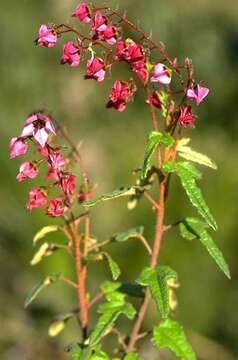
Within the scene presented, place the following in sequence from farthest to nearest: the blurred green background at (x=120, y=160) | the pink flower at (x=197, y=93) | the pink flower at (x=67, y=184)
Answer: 1. the blurred green background at (x=120, y=160)
2. the pink flower at (x=67, y=184)
3. the pink flower at (x=197, y=93)

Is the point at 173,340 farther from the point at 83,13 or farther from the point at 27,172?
the point at 83,13

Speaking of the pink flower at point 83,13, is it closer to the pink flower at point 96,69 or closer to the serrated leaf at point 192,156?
the pink flower at point 96,69

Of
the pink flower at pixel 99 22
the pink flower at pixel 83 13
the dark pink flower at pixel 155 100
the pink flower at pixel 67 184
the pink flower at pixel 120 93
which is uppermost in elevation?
the pink flower at pixel 83 13

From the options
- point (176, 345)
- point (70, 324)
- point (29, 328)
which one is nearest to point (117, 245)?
point (70, 324)

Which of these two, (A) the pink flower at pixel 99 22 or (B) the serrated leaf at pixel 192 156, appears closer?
(A) the pink flower at pixel 99 22

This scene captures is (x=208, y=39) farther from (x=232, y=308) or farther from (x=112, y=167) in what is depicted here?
(x=232, y=308)

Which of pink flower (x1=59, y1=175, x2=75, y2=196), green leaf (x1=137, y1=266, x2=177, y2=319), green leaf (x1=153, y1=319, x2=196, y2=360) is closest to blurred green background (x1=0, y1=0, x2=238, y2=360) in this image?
green leaf (x1=153, y1=319, x2=196, y2=360)

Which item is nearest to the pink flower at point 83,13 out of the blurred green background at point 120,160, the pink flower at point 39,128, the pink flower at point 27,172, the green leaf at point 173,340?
the pink flower at point 39,128

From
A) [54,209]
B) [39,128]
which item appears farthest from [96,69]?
[54,209]

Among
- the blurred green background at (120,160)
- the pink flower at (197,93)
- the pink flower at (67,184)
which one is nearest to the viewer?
the pink flower at (197,93)
